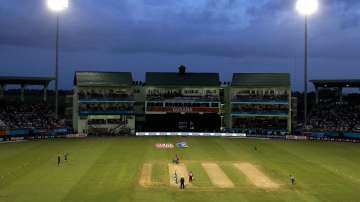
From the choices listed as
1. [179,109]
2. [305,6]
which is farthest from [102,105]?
[305,6]

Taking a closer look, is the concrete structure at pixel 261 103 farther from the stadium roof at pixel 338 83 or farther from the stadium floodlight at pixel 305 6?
the stadium floodlight at pixel 305 6

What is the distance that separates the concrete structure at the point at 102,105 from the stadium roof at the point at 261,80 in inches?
922

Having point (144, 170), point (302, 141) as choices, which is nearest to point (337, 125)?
point (302, 141)

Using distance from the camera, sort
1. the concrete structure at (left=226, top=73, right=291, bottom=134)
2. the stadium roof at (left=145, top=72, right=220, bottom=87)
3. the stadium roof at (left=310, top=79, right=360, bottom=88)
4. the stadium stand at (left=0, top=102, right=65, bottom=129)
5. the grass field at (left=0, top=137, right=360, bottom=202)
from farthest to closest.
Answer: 1. the stadium roof at (left=145, top=72, right=220, bottom=87)
2. the concrete structure at (left=226, top=73, right=291, bottom=134)
3. the stadium roof at (left=310, top=79, right=360, bottom=88)
4. the stadium stand at (left=0, top=102, right=65, bottom=129)
5. the grass field at (left=0, top=137, right=360, bottom=202)

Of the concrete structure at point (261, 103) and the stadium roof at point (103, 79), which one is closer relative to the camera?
the stadium roof at point (103, 79)

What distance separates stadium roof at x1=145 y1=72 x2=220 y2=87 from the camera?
107 metres

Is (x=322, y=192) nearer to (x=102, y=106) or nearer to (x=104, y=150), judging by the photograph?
(x=104, y=150)

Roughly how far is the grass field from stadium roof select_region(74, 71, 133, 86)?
23039 mm

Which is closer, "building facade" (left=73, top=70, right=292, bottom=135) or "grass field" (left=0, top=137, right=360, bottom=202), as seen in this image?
"grass field" (left=0, top=137, right=360, bottom=202)

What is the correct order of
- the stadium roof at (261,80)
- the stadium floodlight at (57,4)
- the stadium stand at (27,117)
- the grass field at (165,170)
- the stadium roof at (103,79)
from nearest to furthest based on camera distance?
the grass field at (165,170)
the stadium floodlight at (57,4)
the stadium stand at (27,117)
the stadium roof at (103,79)
the stadium roof at (261,80)

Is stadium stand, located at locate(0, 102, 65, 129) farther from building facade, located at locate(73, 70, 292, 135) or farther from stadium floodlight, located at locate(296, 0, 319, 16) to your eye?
stadium floodlight, located at locate(296, 0, 319, 16)

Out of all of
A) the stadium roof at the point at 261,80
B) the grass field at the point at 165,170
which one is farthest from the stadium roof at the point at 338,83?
the grass field at the point at 165,170

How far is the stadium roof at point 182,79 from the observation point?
107375mm

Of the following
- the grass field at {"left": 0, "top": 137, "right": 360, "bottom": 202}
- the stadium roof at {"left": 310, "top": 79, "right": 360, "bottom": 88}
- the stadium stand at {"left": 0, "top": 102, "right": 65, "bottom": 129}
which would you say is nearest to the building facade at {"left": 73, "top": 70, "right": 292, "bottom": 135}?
the stadium stand at {"left": 0, "top": 102, "right": 65, "bottom": 129}
